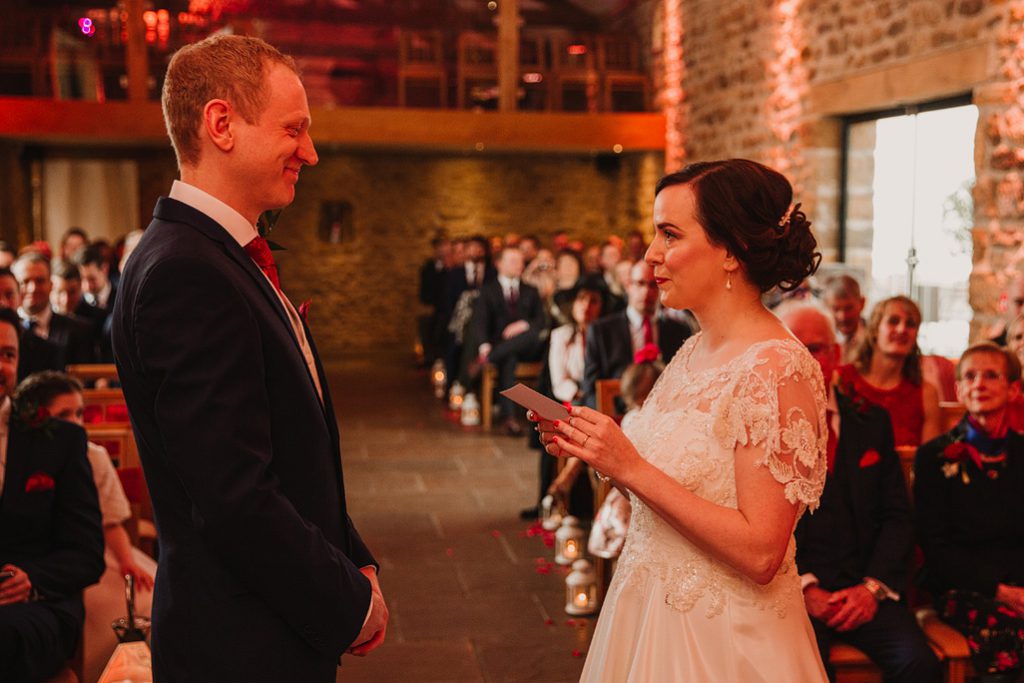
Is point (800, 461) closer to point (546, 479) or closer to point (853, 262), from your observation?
point (546, 479)

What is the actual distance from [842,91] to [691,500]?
25.7 ft

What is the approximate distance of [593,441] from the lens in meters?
1.75

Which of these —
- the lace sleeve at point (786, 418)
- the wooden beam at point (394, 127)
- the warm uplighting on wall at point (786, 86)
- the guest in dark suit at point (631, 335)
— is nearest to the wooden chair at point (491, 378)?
the guest in dark suit at point (631, 335)

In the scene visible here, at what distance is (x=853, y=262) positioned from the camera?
909 centimetres

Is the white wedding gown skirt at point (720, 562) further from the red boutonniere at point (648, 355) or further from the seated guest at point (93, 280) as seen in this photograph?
the seated guest at point (93, 280)

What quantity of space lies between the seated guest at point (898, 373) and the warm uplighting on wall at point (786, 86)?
532 centimetres

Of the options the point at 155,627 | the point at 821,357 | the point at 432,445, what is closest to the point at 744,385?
the point at 155,627

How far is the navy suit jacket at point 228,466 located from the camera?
141cm

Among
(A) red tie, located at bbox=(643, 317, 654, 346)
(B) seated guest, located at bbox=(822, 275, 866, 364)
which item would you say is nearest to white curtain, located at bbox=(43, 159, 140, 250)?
(A) red tie, located at bbox=(643, 317, 654, 346)

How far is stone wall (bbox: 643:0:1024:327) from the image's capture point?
262 inches

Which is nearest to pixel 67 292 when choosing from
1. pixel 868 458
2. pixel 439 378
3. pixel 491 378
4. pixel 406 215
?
pixel 491 378

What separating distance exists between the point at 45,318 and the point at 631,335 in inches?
131

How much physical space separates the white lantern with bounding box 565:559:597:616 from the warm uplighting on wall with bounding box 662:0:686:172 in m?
8.95

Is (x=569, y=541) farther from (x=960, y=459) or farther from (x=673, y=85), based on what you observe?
(x=673, y=85)
